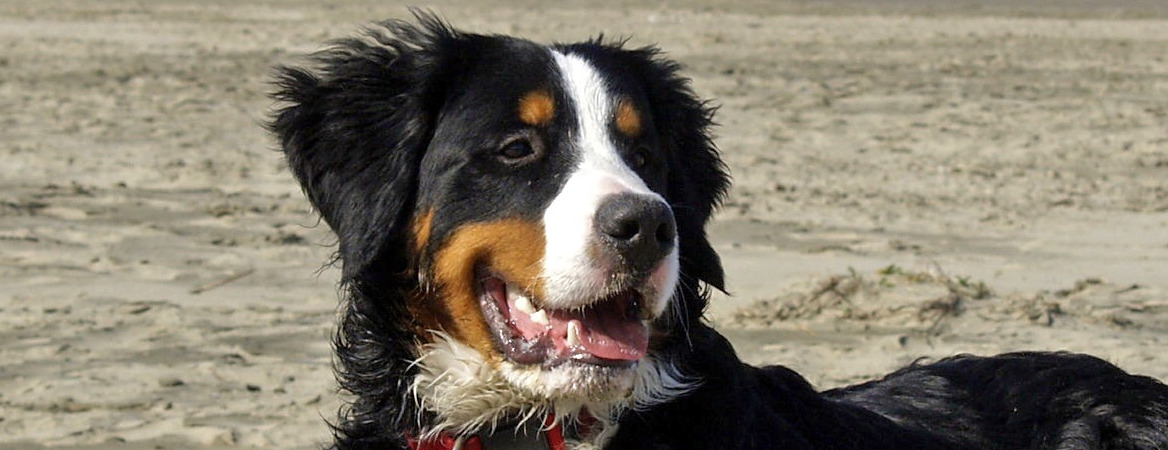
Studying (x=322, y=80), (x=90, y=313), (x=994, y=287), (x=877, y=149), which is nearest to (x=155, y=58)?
(x=877, y=149)

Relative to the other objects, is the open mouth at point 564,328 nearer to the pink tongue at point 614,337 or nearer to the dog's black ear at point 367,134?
the pink tongue at point 614,337

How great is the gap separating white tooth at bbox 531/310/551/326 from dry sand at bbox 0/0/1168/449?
871 millimetres

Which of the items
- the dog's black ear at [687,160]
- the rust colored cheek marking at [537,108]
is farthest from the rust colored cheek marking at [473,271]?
the dog's black ear at [687,160]

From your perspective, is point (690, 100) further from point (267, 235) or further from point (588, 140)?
point (267, 235)

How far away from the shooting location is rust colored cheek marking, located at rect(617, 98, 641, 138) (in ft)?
14.3

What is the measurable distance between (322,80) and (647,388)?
3.62 feet

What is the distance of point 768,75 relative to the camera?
1514cm

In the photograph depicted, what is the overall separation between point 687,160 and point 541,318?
0.74m

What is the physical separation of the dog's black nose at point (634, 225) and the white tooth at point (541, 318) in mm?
264

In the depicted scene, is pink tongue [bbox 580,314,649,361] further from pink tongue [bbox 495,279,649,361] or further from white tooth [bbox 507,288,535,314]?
white tooth [bbox 507,288,535,314]

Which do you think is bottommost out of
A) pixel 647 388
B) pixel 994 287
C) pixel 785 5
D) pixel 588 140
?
pixel 785 5

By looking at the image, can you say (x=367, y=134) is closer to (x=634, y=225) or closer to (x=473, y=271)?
(x=473, y=271)

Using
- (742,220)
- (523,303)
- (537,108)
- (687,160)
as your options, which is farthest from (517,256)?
A: (742,220)

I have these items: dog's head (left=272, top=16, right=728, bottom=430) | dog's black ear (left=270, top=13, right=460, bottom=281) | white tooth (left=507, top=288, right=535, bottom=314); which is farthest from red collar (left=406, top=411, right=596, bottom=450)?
dog's black ear (left=270, top=13, right=460, bottom=281)
